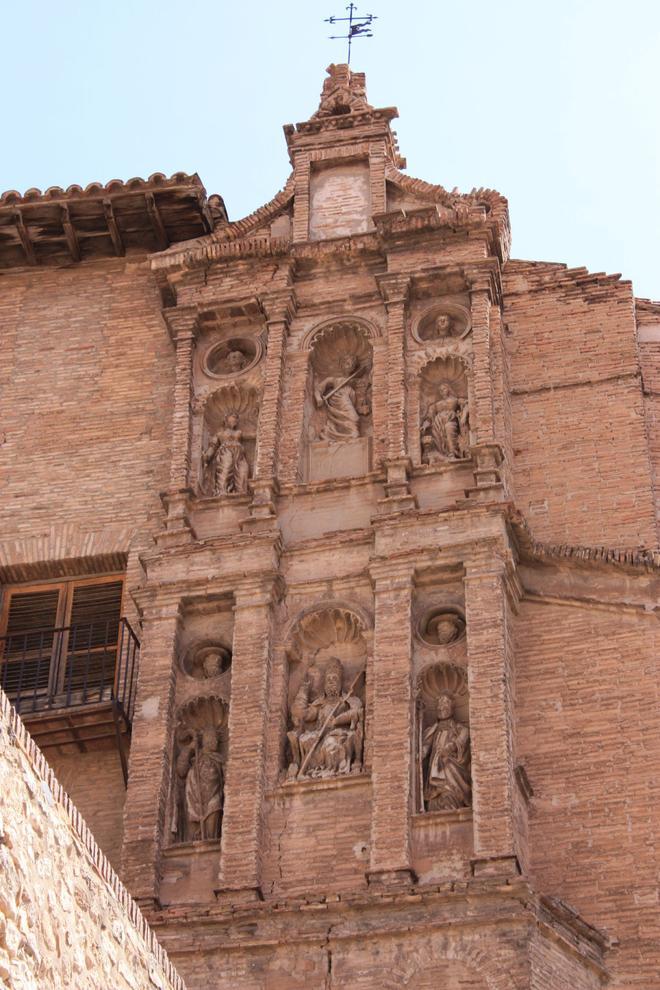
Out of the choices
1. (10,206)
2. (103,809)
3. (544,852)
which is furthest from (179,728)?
(10,206)

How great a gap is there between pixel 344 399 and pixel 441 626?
9.94ft

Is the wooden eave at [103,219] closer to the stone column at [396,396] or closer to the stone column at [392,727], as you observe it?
the stone column at [396,396]

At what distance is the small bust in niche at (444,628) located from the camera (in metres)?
16.0

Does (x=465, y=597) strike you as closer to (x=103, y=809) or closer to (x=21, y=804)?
(x=103, y=809)

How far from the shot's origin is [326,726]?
15656 millimetres

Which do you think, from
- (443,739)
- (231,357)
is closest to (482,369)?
(231,357)

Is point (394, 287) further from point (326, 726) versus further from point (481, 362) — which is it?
point (326, 726)

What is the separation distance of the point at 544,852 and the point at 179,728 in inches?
120

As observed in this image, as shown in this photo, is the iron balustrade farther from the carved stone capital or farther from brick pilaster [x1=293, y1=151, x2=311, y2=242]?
brick pilaster [x1=293, y1=151, x2=311, y2=242]

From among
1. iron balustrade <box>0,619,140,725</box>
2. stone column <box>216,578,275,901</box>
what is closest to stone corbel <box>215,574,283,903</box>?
stone column <box>216,578,275,901</box>

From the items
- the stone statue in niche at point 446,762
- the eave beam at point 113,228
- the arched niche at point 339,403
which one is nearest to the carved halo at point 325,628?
the stone statue in niche at point 446,762

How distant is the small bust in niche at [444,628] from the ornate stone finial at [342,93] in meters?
6.55

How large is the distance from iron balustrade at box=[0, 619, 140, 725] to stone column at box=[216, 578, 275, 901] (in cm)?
116

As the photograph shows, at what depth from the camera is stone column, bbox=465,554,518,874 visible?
14.3 metres
